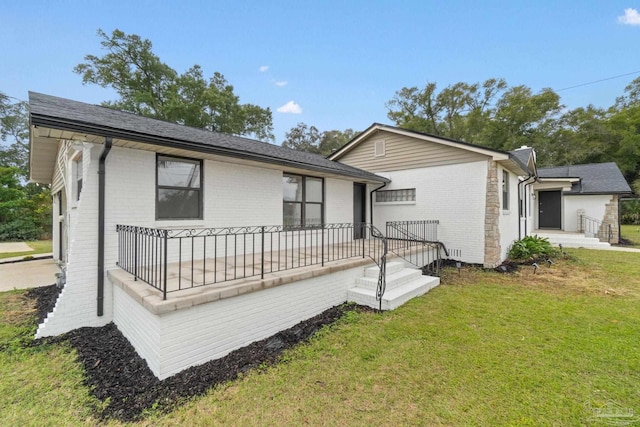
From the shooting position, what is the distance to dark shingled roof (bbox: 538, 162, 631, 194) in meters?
13.7

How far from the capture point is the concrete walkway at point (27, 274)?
6869mm

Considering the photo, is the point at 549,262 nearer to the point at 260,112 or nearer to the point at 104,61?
the point at 260,112

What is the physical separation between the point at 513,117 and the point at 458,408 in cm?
3338

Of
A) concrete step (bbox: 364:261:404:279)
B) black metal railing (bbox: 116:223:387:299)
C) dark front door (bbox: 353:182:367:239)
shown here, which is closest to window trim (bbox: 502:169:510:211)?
dark front door (bbox: 353:182:367:239)

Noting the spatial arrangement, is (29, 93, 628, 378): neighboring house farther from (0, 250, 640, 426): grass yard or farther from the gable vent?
(0, 250, 640, 426): grass yard

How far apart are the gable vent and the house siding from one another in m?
0.09

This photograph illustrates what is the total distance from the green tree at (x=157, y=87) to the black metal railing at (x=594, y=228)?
25.1 m

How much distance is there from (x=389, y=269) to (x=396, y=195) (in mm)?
4512

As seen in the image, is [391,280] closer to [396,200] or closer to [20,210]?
[396,200]

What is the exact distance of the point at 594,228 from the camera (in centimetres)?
1425

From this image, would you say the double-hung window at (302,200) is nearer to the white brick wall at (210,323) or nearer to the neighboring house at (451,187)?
the white brick wall at (210,323)

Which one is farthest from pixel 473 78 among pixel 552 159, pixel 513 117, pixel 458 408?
pixel 458 408

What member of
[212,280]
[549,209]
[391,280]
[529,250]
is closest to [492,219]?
[529,250]

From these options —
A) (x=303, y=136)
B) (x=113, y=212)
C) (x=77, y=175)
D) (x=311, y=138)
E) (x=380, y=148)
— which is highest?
(x=303, y=136)
